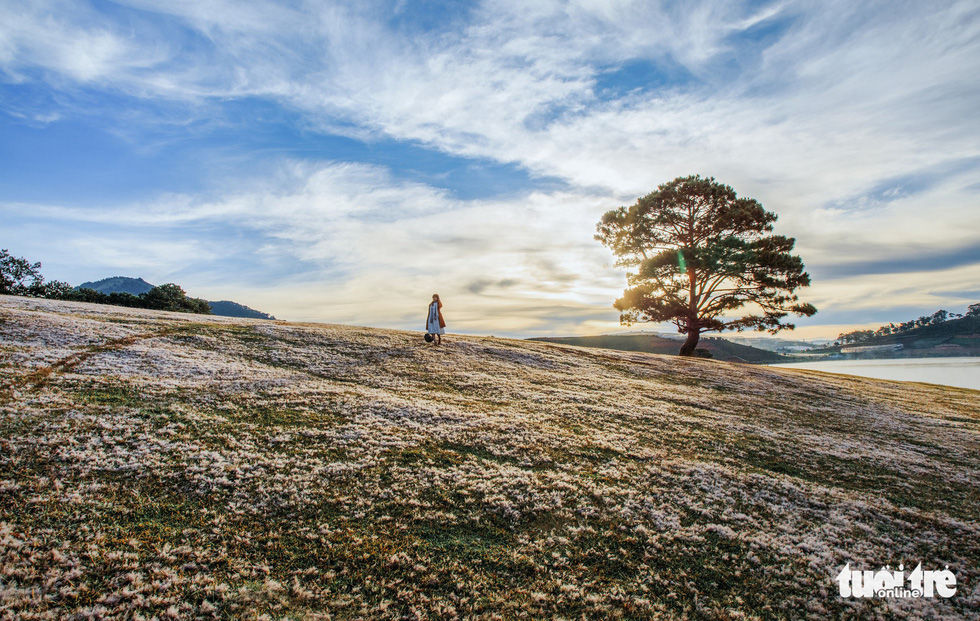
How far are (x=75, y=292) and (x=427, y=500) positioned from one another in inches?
2730

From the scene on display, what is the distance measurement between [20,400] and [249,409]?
5725mm

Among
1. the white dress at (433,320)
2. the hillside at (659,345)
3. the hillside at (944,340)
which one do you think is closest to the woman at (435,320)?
the white dress at (433,320)

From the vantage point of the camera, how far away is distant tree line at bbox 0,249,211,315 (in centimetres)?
5184

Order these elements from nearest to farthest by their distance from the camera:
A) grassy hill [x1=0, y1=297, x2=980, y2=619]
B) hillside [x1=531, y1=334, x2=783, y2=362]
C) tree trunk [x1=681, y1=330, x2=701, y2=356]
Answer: grassy hill [x1=0, y1=297, x2=980, y2=619] < tree trunk [x1=681, y1=330, x2=701, y2=356] < hillside [x1=531, y1=334, x2=783, y2=362]

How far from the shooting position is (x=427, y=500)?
834 centimetres

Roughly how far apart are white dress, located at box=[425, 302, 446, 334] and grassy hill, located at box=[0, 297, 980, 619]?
1043 cm

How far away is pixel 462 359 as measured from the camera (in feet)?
82.9

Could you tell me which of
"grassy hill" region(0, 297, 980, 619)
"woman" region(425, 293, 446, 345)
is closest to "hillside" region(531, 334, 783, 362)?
"woman" region(425, 293, 446, 345)

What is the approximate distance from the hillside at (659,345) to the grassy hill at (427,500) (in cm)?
7064

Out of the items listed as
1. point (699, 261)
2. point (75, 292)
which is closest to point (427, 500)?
point (699, 261)

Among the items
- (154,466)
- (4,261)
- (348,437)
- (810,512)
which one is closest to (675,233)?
(810,512)

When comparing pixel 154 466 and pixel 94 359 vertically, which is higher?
pixel 94 359

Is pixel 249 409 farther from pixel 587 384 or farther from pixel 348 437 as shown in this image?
pixel 587 384

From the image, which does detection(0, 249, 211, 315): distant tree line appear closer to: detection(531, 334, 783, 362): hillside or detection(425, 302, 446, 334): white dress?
detection(425, 302, 446, 334): white dress
